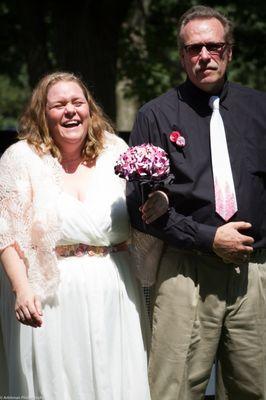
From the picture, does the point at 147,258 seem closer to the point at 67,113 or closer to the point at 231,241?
the point at 231,241

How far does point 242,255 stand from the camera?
4.51 metres

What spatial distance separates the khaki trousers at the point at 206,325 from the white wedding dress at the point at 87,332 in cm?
21

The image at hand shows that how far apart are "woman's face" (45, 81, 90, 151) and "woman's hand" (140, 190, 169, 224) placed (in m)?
0.58

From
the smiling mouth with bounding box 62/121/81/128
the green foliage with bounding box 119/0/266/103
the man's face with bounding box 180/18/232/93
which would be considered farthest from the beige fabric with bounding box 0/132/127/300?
the green foliage with bounding box 119/0/266/103

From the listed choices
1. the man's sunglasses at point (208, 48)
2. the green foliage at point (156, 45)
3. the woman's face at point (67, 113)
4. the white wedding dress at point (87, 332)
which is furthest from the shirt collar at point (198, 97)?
the green foliage at point (156, 45)

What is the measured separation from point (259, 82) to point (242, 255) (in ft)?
68.2

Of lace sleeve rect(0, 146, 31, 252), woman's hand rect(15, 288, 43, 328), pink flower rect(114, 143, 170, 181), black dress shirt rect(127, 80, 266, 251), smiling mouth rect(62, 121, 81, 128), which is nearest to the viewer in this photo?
pink flower rect(114, 143, 170, 181)

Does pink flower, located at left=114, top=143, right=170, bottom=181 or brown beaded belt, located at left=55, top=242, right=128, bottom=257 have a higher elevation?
pink flower, located at left=114, top=143, right=170, bottom=181

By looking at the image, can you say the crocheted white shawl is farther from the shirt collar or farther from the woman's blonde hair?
the shirt collar

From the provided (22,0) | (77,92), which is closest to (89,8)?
(22,0)

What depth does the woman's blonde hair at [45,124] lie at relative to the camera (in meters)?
4.82

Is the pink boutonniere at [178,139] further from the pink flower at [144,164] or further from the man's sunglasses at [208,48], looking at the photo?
the man's sunglasses at [208,48]

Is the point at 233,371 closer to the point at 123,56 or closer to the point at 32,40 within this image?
the point at 32,40

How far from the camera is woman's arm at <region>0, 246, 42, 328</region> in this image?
14.6ft
